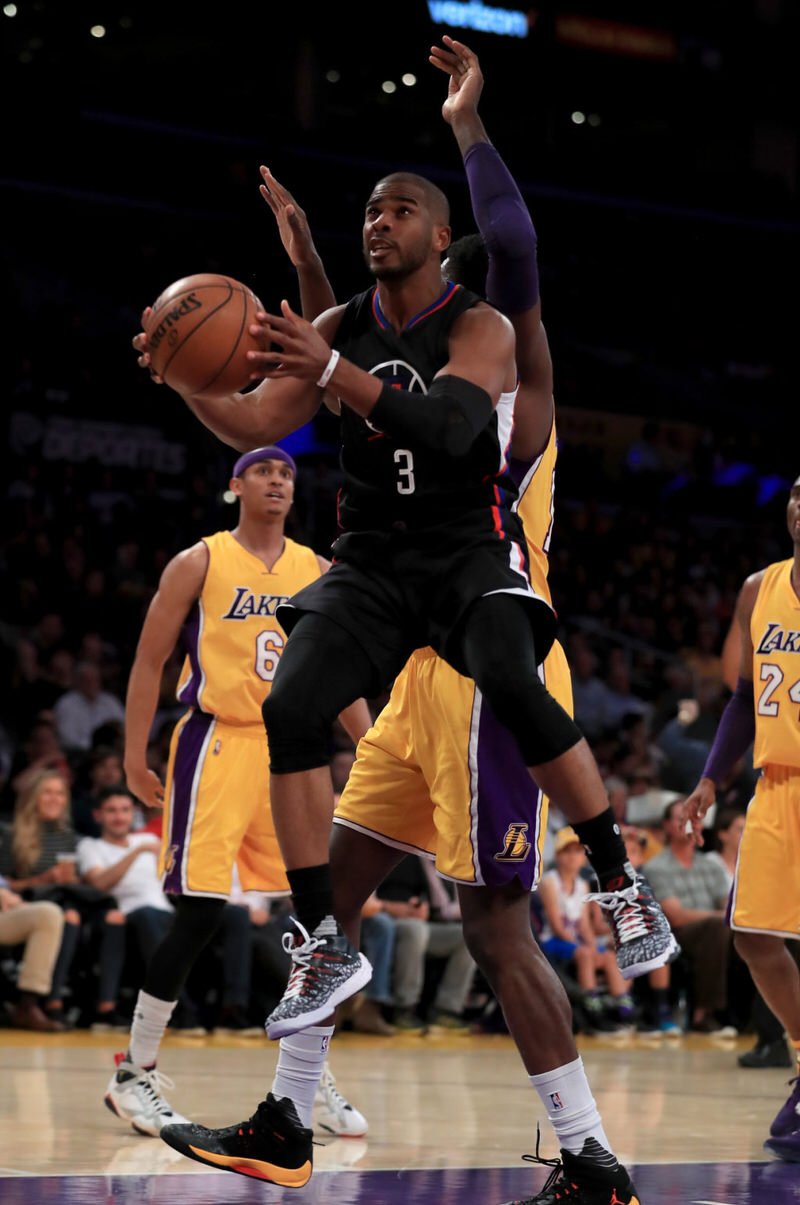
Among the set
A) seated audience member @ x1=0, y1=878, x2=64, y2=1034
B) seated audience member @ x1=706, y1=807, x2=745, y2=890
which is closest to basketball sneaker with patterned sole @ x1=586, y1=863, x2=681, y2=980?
seated audience member @ x1=0, y1=878, x2=64, y2=1034

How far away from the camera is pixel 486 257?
4629mm

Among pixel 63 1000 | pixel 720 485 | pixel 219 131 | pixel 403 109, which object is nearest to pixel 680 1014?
pixel 63 1000

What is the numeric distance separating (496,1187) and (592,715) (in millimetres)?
10393

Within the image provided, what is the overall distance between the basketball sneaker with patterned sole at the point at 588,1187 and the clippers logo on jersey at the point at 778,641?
248 cm

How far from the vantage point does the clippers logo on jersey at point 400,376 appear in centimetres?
374

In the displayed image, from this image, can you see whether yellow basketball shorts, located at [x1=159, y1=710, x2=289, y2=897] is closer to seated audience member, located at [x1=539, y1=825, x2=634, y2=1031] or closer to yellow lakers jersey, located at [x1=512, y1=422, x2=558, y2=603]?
yellow lakers jersey, located at [x1=512, y1=422, x2=558, y2=603]

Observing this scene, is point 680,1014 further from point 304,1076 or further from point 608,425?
point 608,425

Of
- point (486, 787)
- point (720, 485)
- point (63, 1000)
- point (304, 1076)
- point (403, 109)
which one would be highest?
point (403, 109)

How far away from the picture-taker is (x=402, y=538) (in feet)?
12.2

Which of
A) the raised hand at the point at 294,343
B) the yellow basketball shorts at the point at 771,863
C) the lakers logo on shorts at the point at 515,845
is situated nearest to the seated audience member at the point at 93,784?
the yellow basketball shorts at the point at 771,863

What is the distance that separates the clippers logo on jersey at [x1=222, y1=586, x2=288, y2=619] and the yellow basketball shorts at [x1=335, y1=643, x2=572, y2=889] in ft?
5.66

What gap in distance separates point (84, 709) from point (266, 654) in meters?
6.38

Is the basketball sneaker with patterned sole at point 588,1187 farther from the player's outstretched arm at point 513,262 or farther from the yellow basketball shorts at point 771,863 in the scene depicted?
the yellow basketball shorts at point 771,863

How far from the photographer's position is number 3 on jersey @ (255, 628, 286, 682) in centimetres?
576
